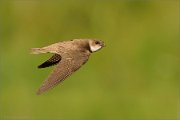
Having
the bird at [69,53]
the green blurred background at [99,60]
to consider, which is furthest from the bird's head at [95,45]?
the green blurred background at [99,60]

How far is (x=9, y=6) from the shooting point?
30.5 feet

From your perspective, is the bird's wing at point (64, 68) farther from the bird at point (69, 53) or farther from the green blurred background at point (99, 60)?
the green blurred background at point (99, 60)

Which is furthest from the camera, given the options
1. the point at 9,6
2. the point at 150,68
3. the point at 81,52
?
the point at 9,6

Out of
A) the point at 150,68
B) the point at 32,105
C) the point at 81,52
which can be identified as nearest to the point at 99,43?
the point at 81,52

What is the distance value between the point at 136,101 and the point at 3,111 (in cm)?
114

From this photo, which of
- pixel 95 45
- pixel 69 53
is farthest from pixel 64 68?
pixel 95 45

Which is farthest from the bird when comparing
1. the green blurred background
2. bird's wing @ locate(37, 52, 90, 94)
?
the green blurred background

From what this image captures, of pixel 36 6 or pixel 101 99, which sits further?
pixel 36 6

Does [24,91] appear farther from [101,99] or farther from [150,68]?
[150,68]

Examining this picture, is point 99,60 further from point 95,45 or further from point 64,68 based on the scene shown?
point 64,68

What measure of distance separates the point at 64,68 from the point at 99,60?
15.5ft

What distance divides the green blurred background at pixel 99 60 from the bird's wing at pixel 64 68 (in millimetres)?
3462

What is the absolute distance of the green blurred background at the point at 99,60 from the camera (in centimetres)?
793

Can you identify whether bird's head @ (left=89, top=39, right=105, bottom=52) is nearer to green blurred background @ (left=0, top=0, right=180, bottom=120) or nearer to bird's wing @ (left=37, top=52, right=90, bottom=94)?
bird's wing @ (left=37, top=52, right=90, bottom=94)
